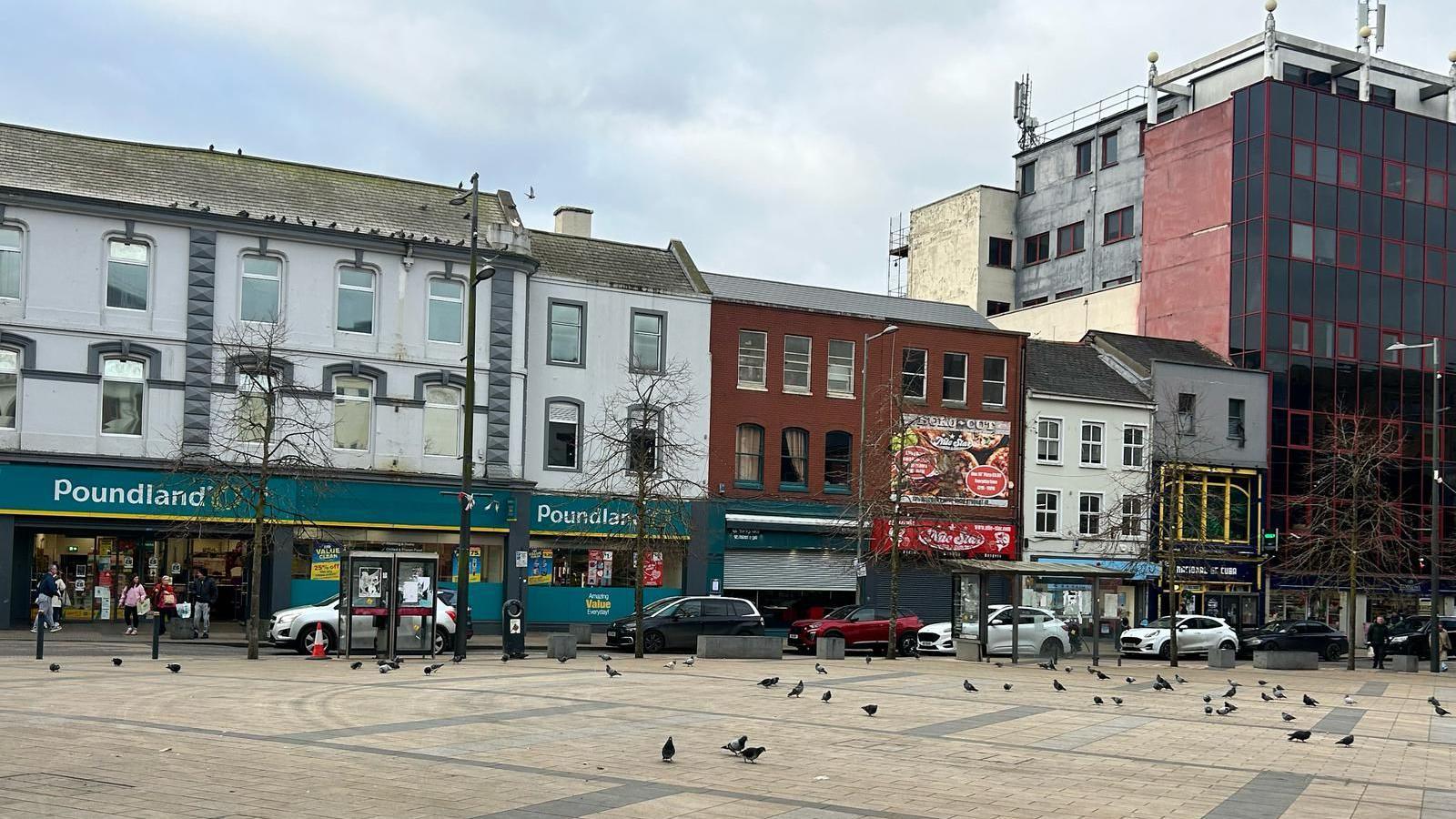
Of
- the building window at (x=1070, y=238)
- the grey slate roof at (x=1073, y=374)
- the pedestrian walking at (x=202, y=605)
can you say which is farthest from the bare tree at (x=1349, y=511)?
the pedestrian walking at (x=202, y=605)

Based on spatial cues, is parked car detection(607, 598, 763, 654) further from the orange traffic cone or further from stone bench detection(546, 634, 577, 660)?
the orange traffic cone

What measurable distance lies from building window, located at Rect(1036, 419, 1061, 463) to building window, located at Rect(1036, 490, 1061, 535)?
116 cm

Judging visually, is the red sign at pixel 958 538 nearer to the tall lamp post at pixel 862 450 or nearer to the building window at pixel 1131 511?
the tall lamp post at pixel 862 450

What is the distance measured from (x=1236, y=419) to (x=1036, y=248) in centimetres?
1735

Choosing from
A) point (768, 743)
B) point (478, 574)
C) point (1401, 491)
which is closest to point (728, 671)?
point (768, 743)

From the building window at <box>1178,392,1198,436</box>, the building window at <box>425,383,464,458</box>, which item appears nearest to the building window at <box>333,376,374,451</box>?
the building window at <box>425,383,464,458</box>

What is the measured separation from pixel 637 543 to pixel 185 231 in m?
14.5

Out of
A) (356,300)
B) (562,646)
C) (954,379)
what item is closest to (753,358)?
(954,379)

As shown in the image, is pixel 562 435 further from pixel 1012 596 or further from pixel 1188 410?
pixel 1188 410

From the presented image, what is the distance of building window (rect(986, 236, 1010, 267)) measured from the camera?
71.4 m

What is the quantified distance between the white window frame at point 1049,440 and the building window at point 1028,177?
73.8 feet

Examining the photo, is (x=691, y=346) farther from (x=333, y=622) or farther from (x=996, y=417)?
(x=333, y=622)

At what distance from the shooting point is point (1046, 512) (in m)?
51.7

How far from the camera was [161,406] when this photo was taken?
37.0 meters
